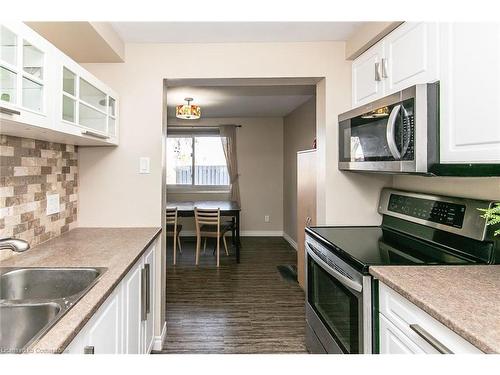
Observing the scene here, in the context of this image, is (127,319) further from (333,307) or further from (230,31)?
(230,31)

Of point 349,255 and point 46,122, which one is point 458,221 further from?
point 46,122

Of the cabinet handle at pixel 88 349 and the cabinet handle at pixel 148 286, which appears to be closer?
the cabinet handle at pixel 88 349

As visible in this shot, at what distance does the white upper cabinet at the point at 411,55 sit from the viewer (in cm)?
144

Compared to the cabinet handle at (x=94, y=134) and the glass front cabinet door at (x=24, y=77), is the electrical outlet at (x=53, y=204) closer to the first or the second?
the cabinet handle at (x=94, y=134)

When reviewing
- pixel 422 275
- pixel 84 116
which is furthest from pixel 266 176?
pixel 422 275

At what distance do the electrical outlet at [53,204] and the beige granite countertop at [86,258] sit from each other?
0.17 meters

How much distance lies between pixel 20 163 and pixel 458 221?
2.15 metres

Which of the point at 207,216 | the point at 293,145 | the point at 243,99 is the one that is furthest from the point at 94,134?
the point at 293,145

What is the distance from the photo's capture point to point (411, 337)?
1059 millimetres

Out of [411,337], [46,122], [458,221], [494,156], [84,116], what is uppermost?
[84,116]

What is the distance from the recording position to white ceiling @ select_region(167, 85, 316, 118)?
13.0 feet

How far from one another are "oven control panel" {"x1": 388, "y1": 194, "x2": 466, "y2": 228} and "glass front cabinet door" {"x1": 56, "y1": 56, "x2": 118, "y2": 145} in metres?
1.87

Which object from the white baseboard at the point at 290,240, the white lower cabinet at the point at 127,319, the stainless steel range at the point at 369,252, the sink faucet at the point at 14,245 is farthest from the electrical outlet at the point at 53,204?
the white baseboard at the point at 290,240

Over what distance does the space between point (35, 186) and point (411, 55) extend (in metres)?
2.07
